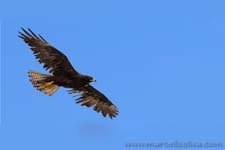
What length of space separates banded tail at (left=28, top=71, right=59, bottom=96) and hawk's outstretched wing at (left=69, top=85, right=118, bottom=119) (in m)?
1.39

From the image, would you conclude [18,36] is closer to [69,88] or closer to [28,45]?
[28,45]

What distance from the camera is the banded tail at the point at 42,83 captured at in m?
28.9

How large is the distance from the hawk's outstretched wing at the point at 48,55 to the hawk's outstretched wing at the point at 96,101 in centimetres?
174

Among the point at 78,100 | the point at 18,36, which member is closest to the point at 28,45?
the point at 18,36

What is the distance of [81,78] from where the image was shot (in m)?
28.9

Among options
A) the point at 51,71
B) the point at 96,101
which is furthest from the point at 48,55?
the point at 96,101

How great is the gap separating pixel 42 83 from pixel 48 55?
0.84 m

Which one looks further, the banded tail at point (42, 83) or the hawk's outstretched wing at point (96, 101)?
the hawk's outstretched wing at point (96, 101)

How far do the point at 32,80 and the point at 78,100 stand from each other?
6.39 feet

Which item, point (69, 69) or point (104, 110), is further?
point (104, 110)

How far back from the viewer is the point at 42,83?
29.0 metres

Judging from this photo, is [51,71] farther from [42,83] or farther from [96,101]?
[96,101]

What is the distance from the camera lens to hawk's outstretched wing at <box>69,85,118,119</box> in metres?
30.5

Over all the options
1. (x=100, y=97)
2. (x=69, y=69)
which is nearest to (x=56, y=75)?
(x=69, y=69)
